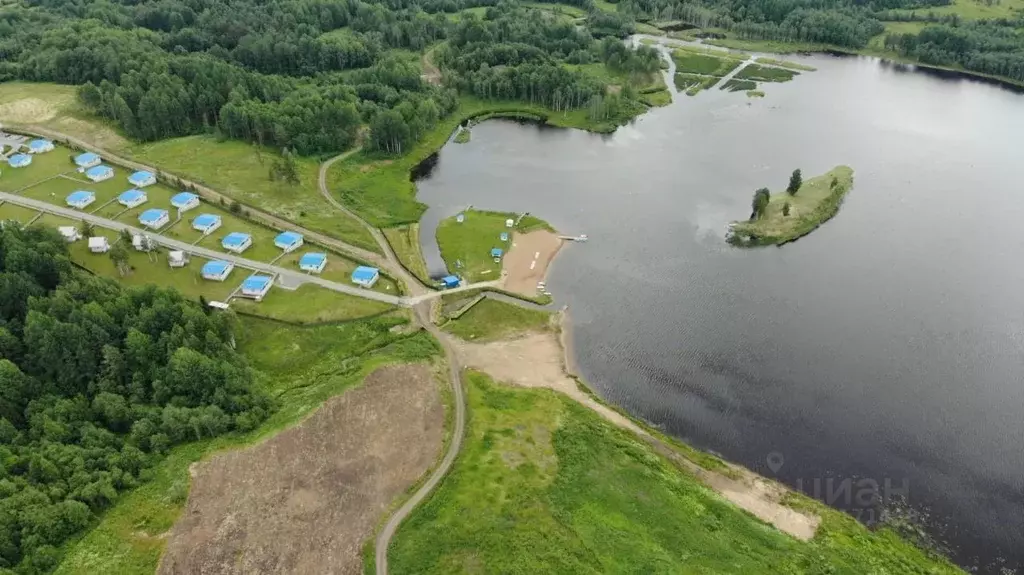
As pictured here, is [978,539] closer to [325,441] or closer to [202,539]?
[325,441]

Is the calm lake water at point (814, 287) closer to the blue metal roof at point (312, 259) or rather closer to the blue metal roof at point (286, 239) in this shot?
the blue metal roof at point (312, 259)

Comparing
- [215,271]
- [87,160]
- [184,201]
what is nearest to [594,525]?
[215,271]

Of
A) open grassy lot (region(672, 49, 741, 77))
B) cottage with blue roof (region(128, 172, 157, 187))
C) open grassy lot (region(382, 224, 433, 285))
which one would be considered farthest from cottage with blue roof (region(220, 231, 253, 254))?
open grassy lot (region(672, 49, 741, 77))

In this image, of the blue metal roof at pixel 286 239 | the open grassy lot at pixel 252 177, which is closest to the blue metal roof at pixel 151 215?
the open grassy lot at pixel 252 177

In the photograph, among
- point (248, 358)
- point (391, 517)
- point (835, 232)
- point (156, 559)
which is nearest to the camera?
point (156, 559)

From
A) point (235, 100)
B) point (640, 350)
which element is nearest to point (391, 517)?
point (640, 350)

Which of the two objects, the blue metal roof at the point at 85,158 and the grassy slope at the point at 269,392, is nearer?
the grassy slope at the point at 269,392
